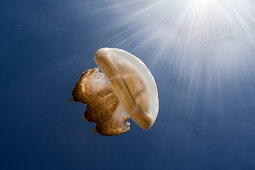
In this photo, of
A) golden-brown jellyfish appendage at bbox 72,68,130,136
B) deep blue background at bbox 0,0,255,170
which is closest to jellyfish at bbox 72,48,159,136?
golden-brown jellyfish appendage at bbox 72,68,130,136

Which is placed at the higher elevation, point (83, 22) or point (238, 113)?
point (83, 22)

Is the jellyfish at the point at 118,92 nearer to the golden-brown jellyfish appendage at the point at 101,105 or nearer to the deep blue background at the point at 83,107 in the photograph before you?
the golden-brown jellyfish appendage at the point at 101,105

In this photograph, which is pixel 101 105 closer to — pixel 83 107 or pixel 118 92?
pixel 118 92

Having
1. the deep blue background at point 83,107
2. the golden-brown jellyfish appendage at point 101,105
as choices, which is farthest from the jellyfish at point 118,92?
the deep blue background at point 83,107

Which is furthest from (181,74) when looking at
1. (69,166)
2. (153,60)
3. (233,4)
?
(69,166)

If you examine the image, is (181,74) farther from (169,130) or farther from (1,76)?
(1,76)

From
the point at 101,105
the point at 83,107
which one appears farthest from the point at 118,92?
the point at 83,107

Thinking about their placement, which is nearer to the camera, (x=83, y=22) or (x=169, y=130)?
(x=83, y=22)

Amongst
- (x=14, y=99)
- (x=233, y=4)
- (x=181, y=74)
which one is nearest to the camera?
(x=14, y=99)

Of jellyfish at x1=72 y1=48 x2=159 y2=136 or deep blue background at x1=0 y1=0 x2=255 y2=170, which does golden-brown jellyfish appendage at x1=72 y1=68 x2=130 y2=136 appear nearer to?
jellyfish at x1=72 y1=48 x2=159 y2=136
